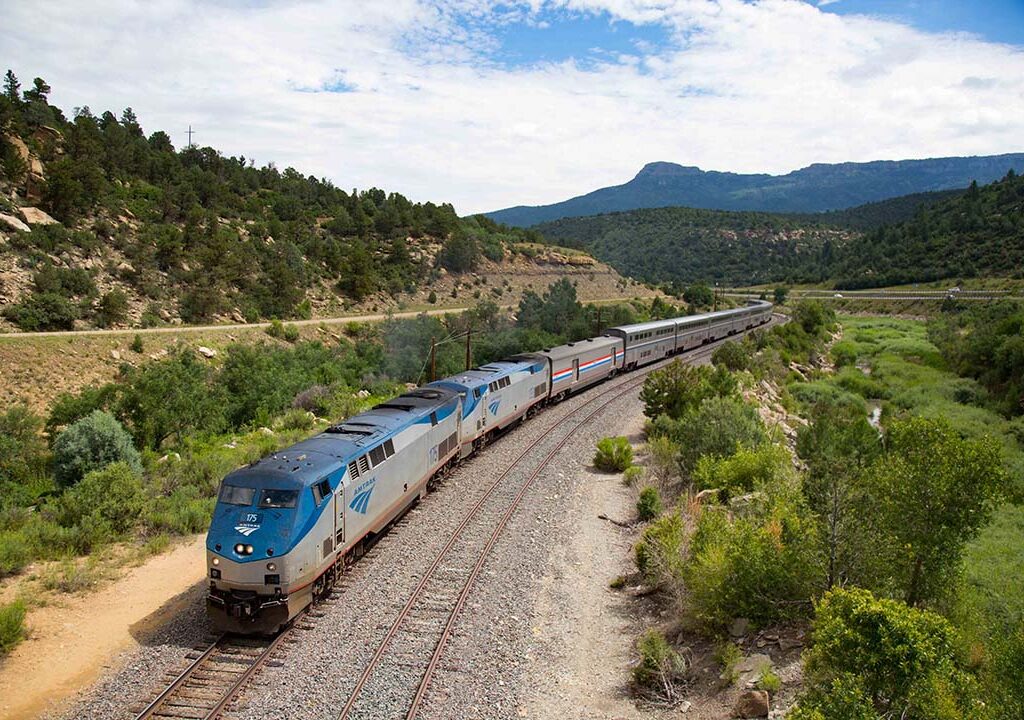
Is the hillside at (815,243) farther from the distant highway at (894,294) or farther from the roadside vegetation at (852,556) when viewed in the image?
the roadside vegetation at (852,556)

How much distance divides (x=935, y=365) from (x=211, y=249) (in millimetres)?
60378

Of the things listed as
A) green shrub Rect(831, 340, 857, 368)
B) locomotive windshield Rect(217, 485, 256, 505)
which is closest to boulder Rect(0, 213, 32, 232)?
locomotive windshield Rect(217, 485, 256, 505)

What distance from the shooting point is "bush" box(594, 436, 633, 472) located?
24766 millimetres

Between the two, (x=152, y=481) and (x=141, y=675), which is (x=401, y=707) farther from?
(x=152, y=481)

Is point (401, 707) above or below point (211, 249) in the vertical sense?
below

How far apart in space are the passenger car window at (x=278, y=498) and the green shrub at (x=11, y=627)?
15.5ft

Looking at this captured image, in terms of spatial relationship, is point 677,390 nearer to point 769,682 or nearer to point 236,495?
point 769,682

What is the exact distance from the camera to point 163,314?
4403 cm

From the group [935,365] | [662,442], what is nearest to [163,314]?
[662,442]

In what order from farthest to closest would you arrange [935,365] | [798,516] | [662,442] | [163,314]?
[935,365] < [163,314] < [662,442] < [798,516]

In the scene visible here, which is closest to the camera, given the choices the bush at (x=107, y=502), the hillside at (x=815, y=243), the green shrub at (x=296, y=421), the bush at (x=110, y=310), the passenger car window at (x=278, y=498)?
the passenger car window at (x=278, y=498)

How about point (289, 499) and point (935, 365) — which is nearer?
point (289, 499)

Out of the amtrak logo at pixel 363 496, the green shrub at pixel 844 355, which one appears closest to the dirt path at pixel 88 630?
the amtrak logo at pixel 363 496

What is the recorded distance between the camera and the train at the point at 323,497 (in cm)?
1226
